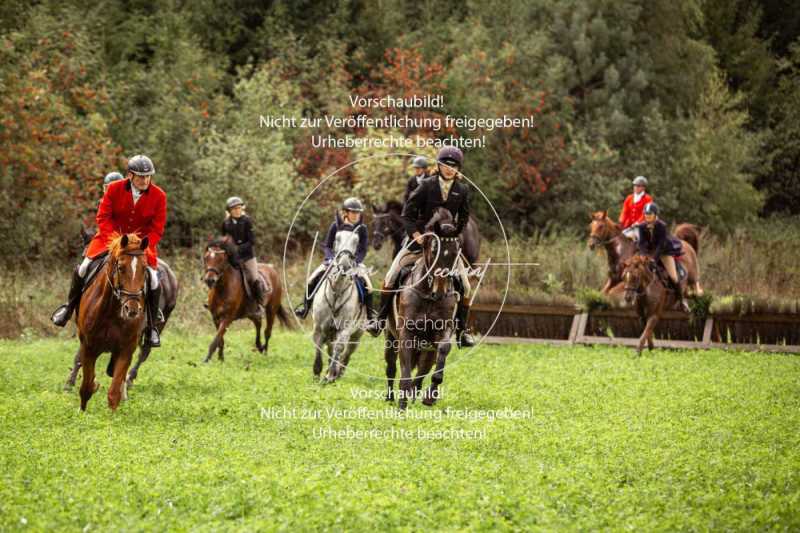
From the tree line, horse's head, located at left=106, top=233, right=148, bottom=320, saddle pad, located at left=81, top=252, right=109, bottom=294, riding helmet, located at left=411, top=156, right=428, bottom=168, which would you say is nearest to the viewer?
horse's head, located at left=106, top=233, right=148, bottom=320

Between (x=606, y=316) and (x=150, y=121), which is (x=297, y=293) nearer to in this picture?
(x=606, y=316)

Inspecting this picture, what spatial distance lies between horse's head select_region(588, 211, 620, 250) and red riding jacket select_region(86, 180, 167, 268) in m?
13.7

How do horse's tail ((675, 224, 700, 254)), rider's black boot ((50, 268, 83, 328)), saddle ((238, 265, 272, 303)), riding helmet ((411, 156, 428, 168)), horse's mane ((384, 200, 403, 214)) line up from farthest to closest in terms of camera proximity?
horse's tail ((675, 224, 700, 254)) < saddle ((238, 265, 272, 303)) < horse's mane ((384, 200, 403, 214)) < riding helmet ((411, 156, 428, 168)) < rider's black boot ((50, 268, 83, 328))

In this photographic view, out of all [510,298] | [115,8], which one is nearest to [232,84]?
[115,8]

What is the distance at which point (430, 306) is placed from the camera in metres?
13.7

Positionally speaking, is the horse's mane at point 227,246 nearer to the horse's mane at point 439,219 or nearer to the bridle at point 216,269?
the bridle at point 216,269

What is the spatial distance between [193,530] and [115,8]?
1447 inches

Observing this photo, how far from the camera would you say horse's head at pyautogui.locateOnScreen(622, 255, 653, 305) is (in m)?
21.7

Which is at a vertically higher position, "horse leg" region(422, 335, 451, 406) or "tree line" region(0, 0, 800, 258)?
"tree line" region(0, 0, 800, 258)

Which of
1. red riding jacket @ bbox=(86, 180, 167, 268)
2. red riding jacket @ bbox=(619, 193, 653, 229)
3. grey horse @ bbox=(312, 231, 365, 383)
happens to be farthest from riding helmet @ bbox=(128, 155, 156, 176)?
red riding jacket @ bbox=(619, 193, 653, 229)

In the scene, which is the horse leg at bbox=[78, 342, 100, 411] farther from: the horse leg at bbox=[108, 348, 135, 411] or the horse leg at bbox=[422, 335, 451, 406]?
the horse leg at bbox=[422, 335, 451, 406]

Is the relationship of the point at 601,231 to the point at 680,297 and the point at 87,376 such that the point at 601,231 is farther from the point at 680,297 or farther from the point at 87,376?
the point at 87,376

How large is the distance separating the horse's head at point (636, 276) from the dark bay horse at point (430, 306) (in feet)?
28.1

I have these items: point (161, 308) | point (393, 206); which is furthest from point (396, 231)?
point (161, 308)
